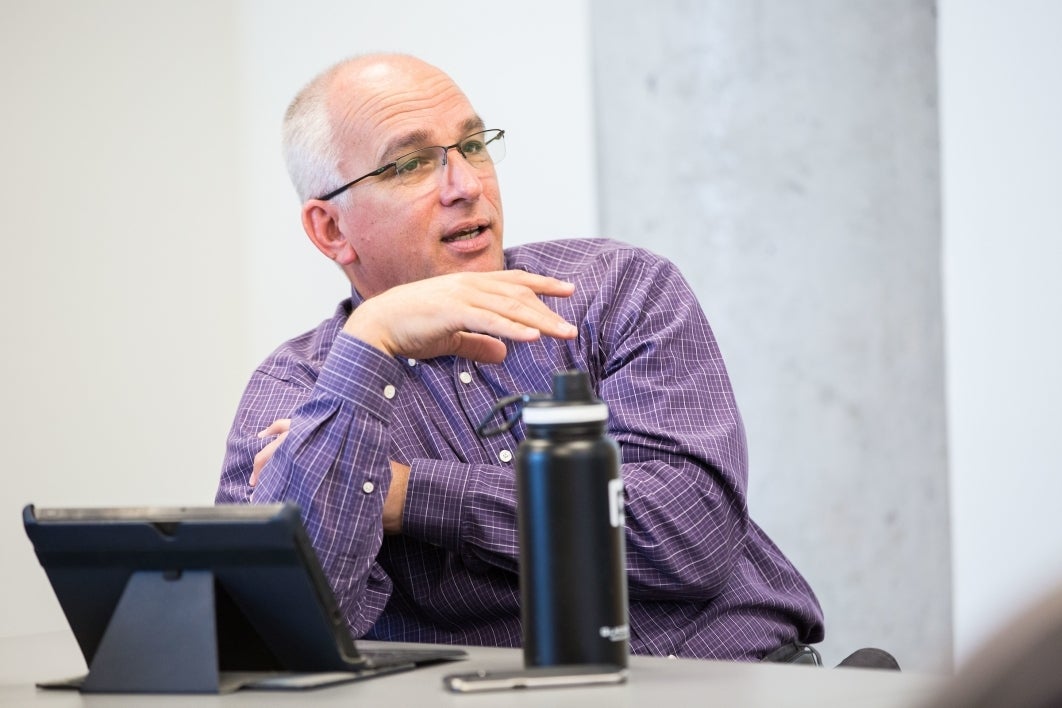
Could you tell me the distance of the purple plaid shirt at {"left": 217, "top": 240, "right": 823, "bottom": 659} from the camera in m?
1.51

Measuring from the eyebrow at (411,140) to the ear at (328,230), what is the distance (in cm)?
17

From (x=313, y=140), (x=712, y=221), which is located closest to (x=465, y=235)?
(x=313, y=140)

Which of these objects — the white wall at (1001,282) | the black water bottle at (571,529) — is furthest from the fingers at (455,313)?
the white wall at (1001,282)

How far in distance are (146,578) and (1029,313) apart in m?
1.66

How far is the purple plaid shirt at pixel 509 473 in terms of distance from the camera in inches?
59.4

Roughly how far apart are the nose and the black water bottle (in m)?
1.09

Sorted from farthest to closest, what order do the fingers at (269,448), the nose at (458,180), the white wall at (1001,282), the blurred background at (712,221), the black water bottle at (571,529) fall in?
the blurred background at (712,221) < the white wall at (1001,282) < the nose at (458,180) < the fingers at (269,448) < the black water bottle at (571,529)

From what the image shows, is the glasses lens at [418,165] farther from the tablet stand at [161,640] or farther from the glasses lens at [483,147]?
the tablet stand at [161,640]

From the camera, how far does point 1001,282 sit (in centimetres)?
222

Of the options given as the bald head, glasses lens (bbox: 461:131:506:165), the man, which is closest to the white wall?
the man

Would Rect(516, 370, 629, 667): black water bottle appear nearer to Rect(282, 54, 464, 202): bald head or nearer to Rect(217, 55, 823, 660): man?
Rect(217, 55, 823, 660): man

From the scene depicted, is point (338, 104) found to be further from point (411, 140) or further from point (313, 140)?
point (411, 140)

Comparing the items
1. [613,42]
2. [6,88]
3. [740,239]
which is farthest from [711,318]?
[6,88]

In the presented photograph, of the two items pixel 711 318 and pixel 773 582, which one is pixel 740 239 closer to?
pixel 711 318
